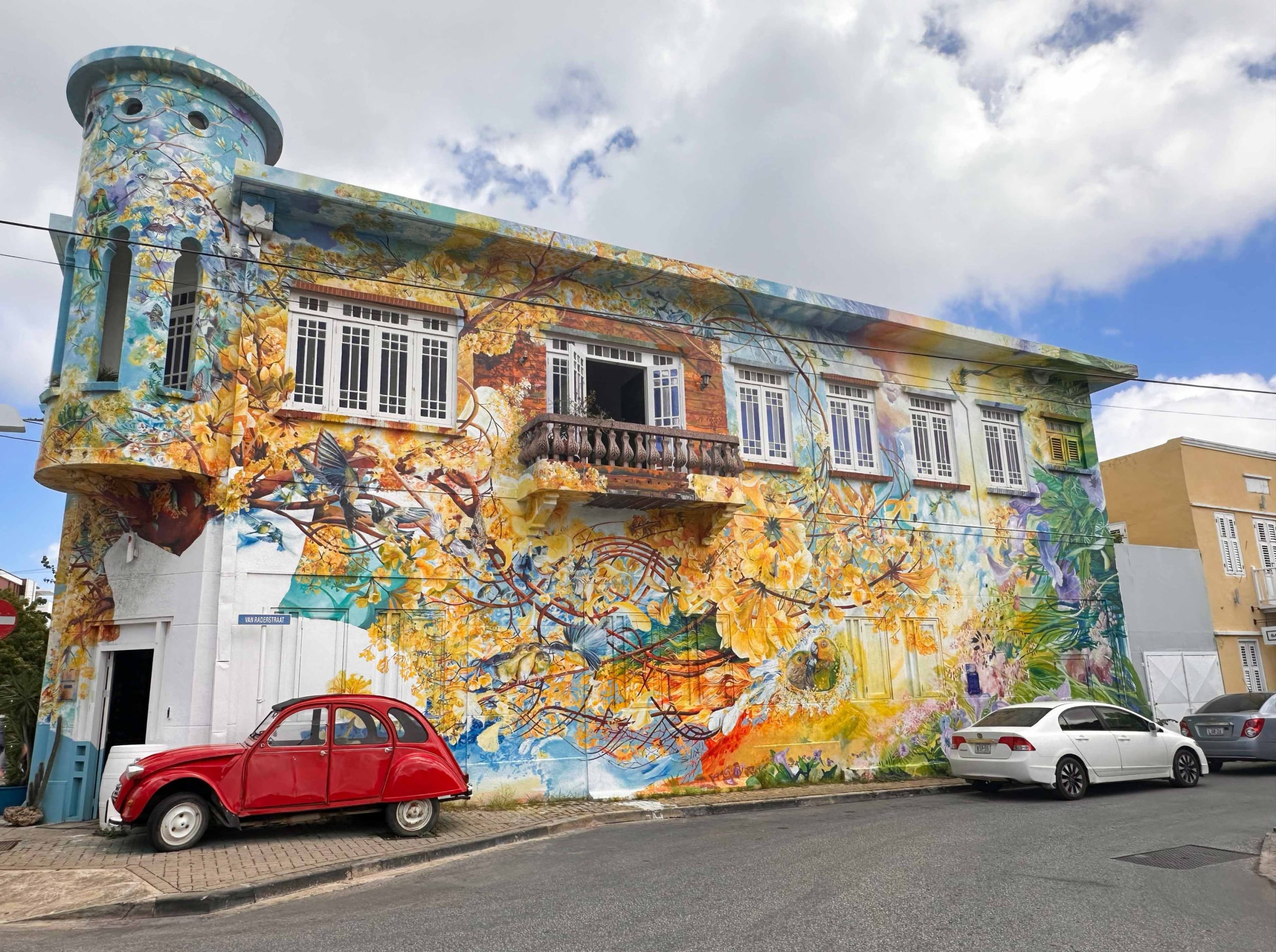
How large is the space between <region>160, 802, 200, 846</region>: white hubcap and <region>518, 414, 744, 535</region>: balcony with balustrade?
18.8 feet

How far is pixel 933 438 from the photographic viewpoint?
58.5ft

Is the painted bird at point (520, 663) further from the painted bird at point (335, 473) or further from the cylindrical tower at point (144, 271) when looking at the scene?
the cylindrical tower at point (144, 271)

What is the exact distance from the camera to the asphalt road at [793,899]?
20.4 ft

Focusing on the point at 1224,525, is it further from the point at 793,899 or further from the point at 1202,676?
the point at 793,899

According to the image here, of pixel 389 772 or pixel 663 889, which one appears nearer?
pixel 663 889

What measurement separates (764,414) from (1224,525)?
15903mm

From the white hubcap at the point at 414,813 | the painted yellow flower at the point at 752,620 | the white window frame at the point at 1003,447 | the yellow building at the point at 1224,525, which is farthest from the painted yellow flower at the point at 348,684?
the yellow building at the point at 1224,525

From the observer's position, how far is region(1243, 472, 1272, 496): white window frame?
25234 mm

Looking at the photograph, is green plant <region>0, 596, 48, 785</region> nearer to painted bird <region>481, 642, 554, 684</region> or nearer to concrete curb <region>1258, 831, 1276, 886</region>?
painted bird <region>481, 642, 554, 684</region>

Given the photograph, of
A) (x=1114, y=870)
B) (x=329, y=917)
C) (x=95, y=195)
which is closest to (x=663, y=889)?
(x=329, y=917)

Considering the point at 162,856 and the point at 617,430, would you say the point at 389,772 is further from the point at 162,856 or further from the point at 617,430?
the point at 617,430

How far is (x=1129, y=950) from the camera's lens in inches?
234

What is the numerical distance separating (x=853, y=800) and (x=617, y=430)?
6564mm

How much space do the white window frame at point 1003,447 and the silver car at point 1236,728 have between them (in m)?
5.29
